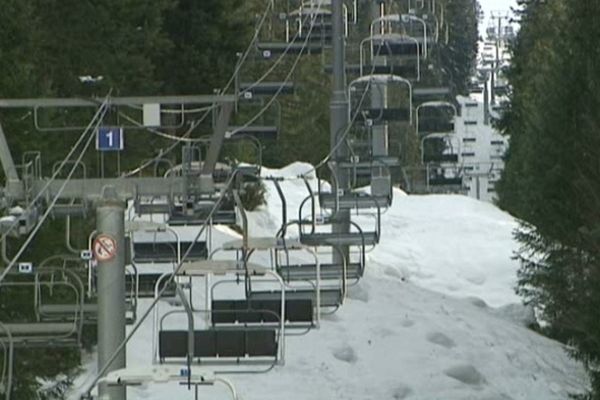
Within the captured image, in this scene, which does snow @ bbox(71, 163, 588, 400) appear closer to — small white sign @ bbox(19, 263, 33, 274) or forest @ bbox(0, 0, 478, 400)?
forest @ bbox(0, 0, 478, 400)

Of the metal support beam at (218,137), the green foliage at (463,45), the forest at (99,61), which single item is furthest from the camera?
the green foliage at (463,45)

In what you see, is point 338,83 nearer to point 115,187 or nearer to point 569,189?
point 569,189

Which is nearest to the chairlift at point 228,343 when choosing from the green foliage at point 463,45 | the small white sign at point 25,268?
the small white sign at point 25,268

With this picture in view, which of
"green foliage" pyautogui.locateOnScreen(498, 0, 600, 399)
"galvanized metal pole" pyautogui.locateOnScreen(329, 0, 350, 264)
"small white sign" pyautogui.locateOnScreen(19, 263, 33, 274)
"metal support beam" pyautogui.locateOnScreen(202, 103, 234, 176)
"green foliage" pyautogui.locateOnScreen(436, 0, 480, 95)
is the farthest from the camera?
"green foliage" pyautogui.locateOnScreen(436, 0, 480, 95)

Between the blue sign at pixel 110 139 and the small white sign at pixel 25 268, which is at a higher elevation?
the blue sign at pixel 110 139

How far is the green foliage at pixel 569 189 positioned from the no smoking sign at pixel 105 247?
911cm

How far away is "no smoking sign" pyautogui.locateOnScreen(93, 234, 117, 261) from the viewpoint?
1587 centimetres

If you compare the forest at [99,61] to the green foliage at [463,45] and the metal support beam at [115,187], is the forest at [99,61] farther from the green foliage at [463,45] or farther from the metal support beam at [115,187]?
the green foliage at [463,45]

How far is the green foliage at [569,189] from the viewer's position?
25172mm

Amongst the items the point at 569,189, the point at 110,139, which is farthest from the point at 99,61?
the point at 110,139

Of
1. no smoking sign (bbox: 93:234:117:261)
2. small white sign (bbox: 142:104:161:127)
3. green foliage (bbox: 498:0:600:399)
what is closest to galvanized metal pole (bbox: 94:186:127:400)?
no smoking sign (bbox: 93:234:117:261)

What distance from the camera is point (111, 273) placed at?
52.3 feet

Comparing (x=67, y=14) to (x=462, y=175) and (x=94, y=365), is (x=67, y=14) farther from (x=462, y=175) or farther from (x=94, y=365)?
(x=462, y=175)

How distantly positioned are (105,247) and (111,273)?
226 mm
